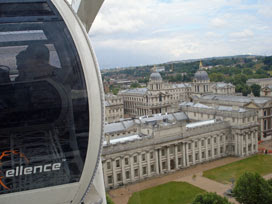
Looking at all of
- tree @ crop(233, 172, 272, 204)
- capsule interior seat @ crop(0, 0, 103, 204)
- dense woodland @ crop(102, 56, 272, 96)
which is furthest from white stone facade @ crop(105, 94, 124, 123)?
capsule interior seat @ crop(0, 0, 103, 204)

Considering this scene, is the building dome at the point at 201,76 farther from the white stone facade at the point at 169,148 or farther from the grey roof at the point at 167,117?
the white stone facade at the point at 169,148

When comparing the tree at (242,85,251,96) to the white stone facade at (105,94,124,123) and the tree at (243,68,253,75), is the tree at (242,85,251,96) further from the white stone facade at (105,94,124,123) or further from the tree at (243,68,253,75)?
the white stone facade at (105,94,124,123)

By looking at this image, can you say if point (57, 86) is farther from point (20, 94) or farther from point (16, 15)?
point (16, 15)

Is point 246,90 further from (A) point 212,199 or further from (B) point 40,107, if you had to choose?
(B) point 40,107

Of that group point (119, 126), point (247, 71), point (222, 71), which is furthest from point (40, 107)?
point (222, 71)

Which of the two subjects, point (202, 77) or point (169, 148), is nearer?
point (169, 148)

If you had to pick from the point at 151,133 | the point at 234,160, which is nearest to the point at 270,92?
the point at 234,160
